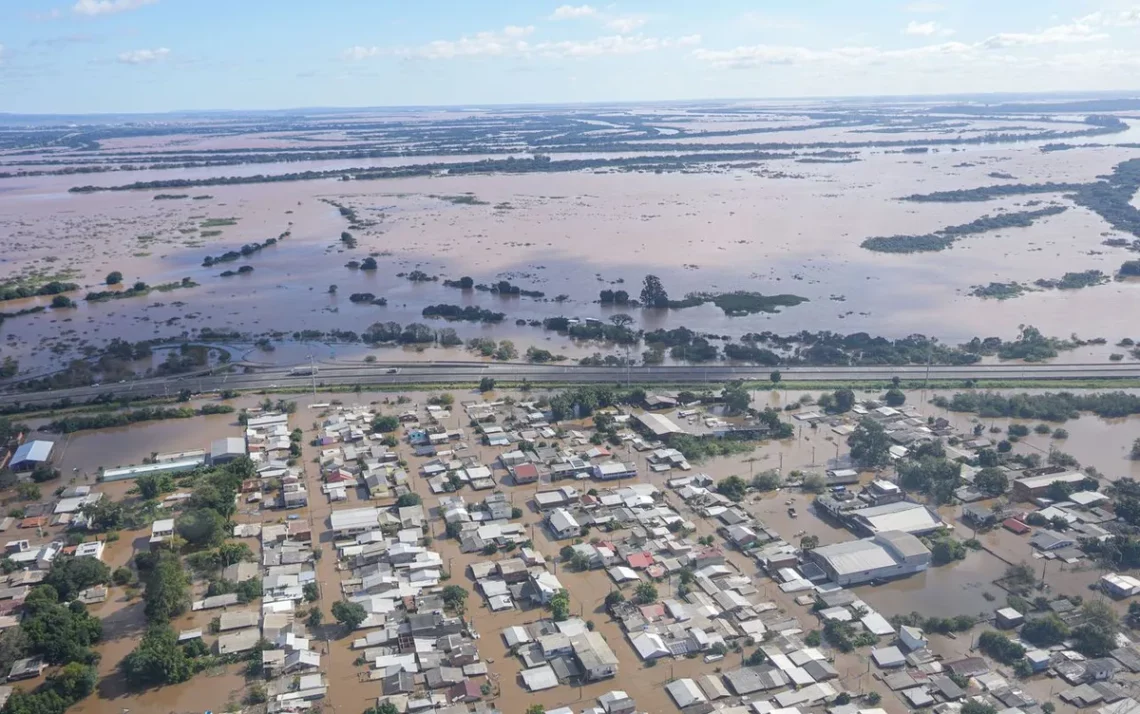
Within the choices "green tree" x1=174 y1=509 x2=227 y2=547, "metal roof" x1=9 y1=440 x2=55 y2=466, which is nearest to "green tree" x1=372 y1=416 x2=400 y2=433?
"green tree" x1=174 y1=509 x2=227 y2=547

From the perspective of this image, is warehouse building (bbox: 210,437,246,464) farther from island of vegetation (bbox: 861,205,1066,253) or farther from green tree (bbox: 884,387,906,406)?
island of vegetation (bbox: 861,205,1066,253)

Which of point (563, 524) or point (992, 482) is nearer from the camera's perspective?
point (563, 524)

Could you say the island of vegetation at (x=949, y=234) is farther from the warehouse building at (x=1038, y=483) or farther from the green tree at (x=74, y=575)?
the green tree at (x=74, y=575)

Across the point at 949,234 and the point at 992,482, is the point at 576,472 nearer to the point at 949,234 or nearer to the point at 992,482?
the point at 992,482

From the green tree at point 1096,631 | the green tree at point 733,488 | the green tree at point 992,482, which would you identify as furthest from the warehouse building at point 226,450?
the green tree at point 1096,631

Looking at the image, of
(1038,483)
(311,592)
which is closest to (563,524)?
(311,592)

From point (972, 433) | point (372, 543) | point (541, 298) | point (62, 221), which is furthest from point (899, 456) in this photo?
point (62, 221)
